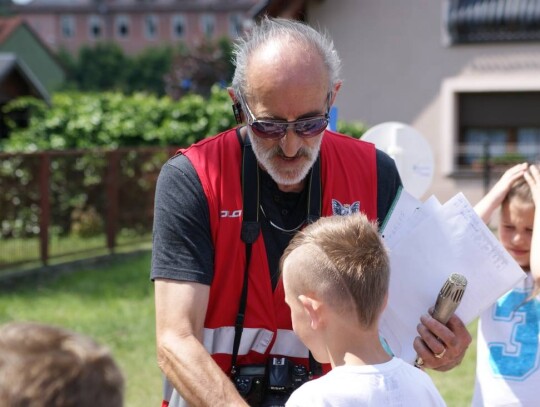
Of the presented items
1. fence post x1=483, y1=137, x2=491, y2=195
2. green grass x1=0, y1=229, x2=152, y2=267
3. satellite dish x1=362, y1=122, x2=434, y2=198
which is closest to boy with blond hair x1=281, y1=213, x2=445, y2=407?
satellite dish x1=362, y1=122, x2=434, y2=198

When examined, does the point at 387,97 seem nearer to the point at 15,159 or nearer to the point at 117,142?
the point at 117,142

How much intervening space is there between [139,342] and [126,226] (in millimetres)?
6406

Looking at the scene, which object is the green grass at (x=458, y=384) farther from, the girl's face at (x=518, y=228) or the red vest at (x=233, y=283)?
the red vest at (x=233, y=283)

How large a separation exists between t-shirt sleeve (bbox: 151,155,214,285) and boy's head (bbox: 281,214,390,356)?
1.18 feet

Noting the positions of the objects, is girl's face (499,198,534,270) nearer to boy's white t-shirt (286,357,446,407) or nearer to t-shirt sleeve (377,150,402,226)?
t-shirt sleeve (377,150,402,226)

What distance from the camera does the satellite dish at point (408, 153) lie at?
5.28 meters

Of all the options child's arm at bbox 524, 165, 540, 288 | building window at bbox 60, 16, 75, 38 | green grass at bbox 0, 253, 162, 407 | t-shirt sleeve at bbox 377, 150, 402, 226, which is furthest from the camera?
building window at bbox 60, 16, 75, 38

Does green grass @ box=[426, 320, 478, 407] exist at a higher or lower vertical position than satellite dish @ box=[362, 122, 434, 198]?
lower

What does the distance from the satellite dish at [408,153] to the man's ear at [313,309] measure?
2743 mm

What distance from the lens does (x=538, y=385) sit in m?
4.00

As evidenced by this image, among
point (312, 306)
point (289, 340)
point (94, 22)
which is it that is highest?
point (312, 306)

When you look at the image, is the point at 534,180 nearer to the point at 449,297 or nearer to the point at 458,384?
the point at 449,297

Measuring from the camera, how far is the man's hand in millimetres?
2887

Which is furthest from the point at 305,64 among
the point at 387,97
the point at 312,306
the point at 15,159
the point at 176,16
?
the point at 176,16
